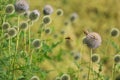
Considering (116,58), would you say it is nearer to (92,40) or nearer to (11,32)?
(92,40)

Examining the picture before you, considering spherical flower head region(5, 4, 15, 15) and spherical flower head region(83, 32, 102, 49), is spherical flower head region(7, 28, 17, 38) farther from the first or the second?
spherical flower head region(83, 32, 102, 49)

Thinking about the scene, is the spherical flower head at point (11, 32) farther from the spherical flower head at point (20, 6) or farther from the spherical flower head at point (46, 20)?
the spherical flower head at point (46, 20)

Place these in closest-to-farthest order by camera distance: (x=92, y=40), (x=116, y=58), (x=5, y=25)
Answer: (x=92, y=40)
(x=5, y=25)
(x=116, y=58)

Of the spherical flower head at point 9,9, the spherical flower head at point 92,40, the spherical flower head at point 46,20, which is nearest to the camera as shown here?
the spherical flower head at point 92,40

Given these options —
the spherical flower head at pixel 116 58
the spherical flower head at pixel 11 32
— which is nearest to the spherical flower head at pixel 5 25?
the spherical flower head at pixel 11 32

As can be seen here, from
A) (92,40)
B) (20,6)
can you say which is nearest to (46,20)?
(20,6)

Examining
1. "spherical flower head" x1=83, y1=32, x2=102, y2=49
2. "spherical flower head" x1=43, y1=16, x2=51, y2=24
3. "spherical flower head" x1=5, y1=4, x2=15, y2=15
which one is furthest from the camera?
"spherical flower head" x1=43, y1=16, x2=51, y2=24

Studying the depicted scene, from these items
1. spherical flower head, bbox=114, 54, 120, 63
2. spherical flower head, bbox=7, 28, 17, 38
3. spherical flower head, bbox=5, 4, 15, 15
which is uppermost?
spherical flower head, bbox=5, 4, 15, 15

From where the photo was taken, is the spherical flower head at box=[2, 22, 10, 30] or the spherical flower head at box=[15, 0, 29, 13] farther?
the spherical flower head at box=[15, 0, 29, 13]

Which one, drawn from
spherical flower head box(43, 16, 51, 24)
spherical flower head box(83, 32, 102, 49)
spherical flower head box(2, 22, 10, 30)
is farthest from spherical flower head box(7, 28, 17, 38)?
spherical flower head box(43, 16, 51, 24)

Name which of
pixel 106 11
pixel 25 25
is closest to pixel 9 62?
pixel 25 25

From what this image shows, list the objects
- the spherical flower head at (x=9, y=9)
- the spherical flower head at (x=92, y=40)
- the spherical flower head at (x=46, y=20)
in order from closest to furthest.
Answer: the spherical flower head at (x=92, y=40) → the spherical flower head at (x=9, y=9) → the spherical flower head at (x=46, y=20)
